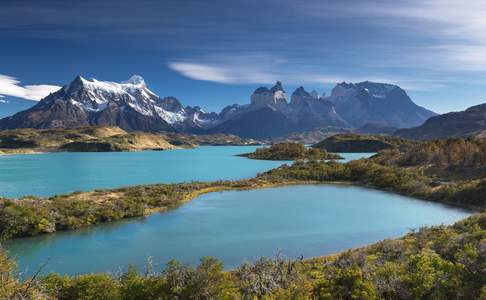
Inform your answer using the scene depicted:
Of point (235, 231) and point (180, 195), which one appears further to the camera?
point (180, 195)

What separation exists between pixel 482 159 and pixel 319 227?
64.7 m

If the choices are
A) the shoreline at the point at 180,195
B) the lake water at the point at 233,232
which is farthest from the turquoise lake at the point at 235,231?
the shoreline at the point at 180,195

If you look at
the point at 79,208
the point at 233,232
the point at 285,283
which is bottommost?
the point at 233,232

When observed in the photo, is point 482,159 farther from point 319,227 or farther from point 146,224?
point 146,224

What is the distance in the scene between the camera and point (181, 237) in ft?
139

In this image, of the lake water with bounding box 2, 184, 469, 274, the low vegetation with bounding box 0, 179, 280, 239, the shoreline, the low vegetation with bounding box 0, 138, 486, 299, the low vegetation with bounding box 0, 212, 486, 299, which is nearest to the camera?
the low vegetation with bounding box 0, 212, 486, 299

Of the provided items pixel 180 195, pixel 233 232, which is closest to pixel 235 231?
pixel 233 232

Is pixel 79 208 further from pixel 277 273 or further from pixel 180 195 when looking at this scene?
pixel 277 273

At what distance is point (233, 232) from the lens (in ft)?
148

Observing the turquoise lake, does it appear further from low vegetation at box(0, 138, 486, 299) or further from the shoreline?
low vegetation at box(0, 138, 486, 299)

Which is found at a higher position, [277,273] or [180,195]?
[277,273]

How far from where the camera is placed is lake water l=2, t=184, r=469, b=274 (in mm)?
35812

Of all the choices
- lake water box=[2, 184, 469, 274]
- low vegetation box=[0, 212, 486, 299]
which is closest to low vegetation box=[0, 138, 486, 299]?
low vegetation box=[0, 212, 486, 299]

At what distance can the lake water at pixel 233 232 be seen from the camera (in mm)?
35812
